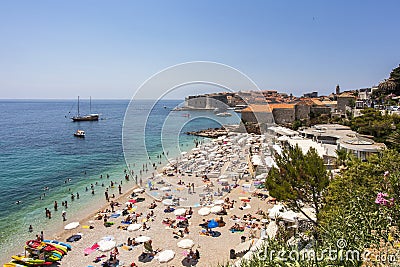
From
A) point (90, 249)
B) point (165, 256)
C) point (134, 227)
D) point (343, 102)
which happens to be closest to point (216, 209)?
point (134, 227)

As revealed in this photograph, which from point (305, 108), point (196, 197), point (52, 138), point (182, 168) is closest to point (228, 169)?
point (182, 168)

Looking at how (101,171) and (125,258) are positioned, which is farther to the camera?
(101,171)

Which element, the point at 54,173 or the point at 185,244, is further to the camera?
the point at 54,173

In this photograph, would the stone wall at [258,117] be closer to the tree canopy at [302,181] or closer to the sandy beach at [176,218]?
the sandy beach at [176,218]

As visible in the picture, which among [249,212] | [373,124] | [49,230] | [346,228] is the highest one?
[373,124]

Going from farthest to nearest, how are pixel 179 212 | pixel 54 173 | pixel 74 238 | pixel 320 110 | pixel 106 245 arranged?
pixel 320 110 → pixel 54 173 → pixel 179 212 → pixel 74 238 → pixel 106 245

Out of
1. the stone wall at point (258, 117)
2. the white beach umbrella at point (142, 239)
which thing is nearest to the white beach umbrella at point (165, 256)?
the white beach umbrella at point (142, 239)

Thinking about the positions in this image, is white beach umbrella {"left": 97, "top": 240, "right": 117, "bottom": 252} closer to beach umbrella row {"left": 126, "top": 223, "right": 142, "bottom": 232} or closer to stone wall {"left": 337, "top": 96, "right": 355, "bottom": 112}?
beach umbrella row {"left": 126, "top": 223, "right": 142, "bottom": 232}

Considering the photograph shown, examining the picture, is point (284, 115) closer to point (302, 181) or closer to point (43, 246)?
point (302, 181)

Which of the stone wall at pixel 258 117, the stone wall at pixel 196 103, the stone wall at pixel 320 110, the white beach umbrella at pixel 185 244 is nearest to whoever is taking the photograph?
the white beach umbrella at pixel 185 244

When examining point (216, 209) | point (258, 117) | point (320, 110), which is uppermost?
point (320, 110)

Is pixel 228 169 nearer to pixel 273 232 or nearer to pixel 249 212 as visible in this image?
pixel 249 212
